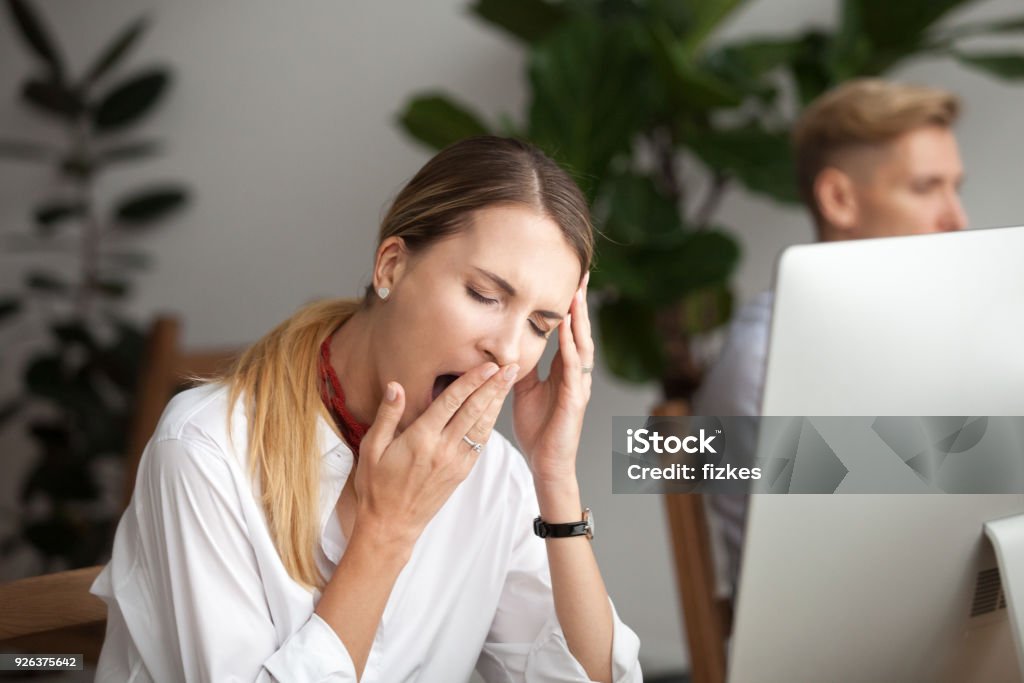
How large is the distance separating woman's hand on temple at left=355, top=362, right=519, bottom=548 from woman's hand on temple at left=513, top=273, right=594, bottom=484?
0.25ft

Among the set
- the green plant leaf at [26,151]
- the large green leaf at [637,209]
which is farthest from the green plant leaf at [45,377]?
the large green leaf at [637,209]

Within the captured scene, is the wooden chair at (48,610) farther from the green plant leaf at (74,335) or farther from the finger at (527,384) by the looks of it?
the green plant leaf at (74,335)

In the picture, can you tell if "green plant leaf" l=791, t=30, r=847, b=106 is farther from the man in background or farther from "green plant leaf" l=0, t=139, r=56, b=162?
"green plant leaf" l=0, t=139, r=56, b=162

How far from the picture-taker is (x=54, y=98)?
113 inches

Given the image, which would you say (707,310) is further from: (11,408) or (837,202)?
(11,408)

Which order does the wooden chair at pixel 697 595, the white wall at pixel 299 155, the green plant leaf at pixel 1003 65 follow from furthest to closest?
the white wall at pixel 299 155 → the green plant leaf at pixel 1003 65 → the wooden chair at pixel 697 595

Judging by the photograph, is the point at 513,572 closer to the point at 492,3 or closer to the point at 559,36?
the point at 559,36

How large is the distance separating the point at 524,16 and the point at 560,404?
1286 millimetres

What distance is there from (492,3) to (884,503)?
154 centimetres

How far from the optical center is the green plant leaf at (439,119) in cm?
184

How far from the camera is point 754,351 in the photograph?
57.9 inches

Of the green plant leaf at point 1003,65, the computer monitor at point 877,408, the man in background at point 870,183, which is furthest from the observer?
the green plant leaf at point 1003,65

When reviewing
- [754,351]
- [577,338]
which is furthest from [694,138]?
[577,338]

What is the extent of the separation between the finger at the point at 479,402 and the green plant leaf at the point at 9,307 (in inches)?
95.3
